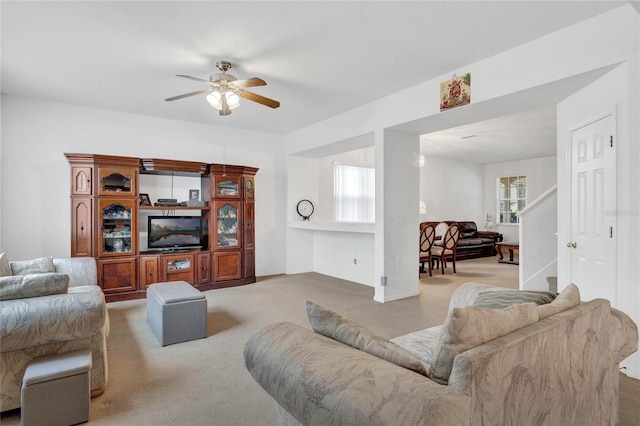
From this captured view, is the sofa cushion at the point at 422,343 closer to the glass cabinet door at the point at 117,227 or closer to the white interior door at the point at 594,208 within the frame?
the white interior door at the point at 594,208

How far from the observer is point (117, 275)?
4672mm

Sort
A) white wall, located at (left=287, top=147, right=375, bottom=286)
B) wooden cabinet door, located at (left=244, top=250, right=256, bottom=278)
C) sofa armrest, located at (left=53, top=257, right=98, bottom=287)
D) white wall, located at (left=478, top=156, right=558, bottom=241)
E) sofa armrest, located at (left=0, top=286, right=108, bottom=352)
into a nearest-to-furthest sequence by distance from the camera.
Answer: sofa armrest, located at (left=0, top=286, right=108, bottom=352), sofa armrest, located at (left=53, top=257, right=98, bottom=287), wooden cabinet door, located at (left=244, top=250, right=256, bottom=278), white wall, located at (left=287, top=147, right=375, bottom=286), white wall, located at (left=478, top=156, right=558, bottom=241)

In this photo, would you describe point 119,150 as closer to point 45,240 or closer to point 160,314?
point 45,240

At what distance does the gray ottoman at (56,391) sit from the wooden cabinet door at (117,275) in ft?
9.32

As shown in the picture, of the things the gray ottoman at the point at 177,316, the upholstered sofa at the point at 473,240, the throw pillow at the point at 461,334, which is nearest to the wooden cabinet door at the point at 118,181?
the gray ottoman at the point at 177,316

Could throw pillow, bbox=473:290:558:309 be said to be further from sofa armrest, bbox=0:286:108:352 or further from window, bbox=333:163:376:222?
window, bbox=333:163:376:222

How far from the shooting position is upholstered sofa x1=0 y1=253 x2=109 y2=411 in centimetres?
198

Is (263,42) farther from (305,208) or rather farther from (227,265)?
(305,208)

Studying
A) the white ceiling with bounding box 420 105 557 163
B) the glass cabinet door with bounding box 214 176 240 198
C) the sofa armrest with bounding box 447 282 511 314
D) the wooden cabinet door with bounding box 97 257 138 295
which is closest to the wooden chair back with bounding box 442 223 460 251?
the white ceiling with bounding box 420 105 557 163

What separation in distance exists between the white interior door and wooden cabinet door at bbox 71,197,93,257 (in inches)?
222

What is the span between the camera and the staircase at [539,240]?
4578 millimetres

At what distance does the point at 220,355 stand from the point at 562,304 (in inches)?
99.2

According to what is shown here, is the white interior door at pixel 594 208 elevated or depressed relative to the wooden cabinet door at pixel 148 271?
elevated

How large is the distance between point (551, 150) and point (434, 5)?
7437mm
